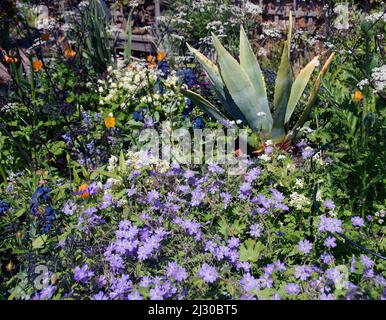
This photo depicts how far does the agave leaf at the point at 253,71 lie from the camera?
3.17 meters

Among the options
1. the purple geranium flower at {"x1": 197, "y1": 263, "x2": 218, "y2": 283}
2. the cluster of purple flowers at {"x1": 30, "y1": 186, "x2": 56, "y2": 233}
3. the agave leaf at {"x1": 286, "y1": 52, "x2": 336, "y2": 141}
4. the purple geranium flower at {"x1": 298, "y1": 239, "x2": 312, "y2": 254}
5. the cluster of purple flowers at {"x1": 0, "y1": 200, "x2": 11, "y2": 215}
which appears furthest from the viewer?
the agave leaf at {"x1": 286, "y1": 52, "x2": 336, "y2": 141}

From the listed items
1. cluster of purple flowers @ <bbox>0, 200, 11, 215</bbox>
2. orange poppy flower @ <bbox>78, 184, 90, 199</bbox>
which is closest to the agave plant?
orange poppy flower @ <bbox>78, 184, 90, 199</bbox>

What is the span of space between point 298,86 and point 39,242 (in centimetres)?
197

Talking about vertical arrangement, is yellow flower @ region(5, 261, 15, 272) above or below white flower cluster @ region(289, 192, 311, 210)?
below

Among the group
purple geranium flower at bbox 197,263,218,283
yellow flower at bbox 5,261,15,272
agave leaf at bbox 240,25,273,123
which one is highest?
agave leaf at bbox 240,25,273,123

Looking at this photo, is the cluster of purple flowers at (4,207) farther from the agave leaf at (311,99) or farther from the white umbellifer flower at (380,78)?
the white umbellifer flower at (380,78)

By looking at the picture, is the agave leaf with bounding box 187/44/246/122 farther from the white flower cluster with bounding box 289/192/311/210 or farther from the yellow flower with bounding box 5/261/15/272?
the yellow flower with bounding box 5/261/15/272

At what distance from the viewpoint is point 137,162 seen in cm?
244

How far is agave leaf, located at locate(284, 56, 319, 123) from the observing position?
3.14 m

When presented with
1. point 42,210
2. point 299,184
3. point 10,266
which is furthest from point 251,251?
point 10,266

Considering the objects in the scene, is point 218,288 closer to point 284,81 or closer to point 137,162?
point 137,162
